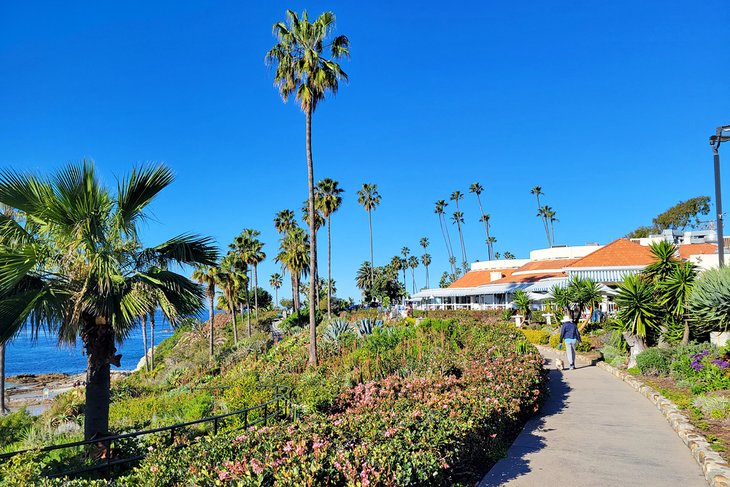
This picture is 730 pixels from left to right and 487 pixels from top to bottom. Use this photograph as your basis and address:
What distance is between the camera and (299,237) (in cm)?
4941

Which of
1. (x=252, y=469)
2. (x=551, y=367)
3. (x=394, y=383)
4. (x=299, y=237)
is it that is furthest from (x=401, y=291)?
(x=252, y=469)

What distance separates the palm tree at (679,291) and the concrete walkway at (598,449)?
149 inches

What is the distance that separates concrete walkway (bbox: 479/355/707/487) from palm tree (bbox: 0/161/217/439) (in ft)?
18.5

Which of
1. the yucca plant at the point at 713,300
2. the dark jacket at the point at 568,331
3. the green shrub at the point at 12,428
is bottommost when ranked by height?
the green shrub at the point at 12,428

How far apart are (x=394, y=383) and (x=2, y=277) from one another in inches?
252

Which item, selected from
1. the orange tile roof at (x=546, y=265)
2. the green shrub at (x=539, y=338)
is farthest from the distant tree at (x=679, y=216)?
the green shrub at (x=539, y=338)

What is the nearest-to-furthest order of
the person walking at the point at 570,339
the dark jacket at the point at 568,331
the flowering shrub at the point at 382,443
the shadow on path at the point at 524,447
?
the flowering shrub at the point at 382,443 < the shadow on path at the point at 524,447 < the person walking at the point at 570,339 < the dark jacket at the point at 568,331

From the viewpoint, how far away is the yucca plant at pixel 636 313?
532 inches

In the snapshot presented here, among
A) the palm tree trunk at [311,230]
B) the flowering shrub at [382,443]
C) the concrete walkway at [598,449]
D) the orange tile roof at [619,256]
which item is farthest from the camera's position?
the orange tile roof at [619,256]

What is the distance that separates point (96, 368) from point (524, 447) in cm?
646

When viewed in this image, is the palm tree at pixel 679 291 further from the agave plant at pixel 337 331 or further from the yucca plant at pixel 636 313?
the agave plant at pixel 337 331

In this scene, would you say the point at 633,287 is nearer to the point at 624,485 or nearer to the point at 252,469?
the point at 624,485

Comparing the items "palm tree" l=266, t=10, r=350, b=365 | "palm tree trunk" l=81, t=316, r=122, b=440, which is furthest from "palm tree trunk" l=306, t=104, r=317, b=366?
"palm tree trunk" l=81, t=316, r=122, b=440

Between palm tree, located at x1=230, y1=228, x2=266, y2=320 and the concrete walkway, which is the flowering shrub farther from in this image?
palm tree, located at x1=230, y1=228, x2=266, y2=320
